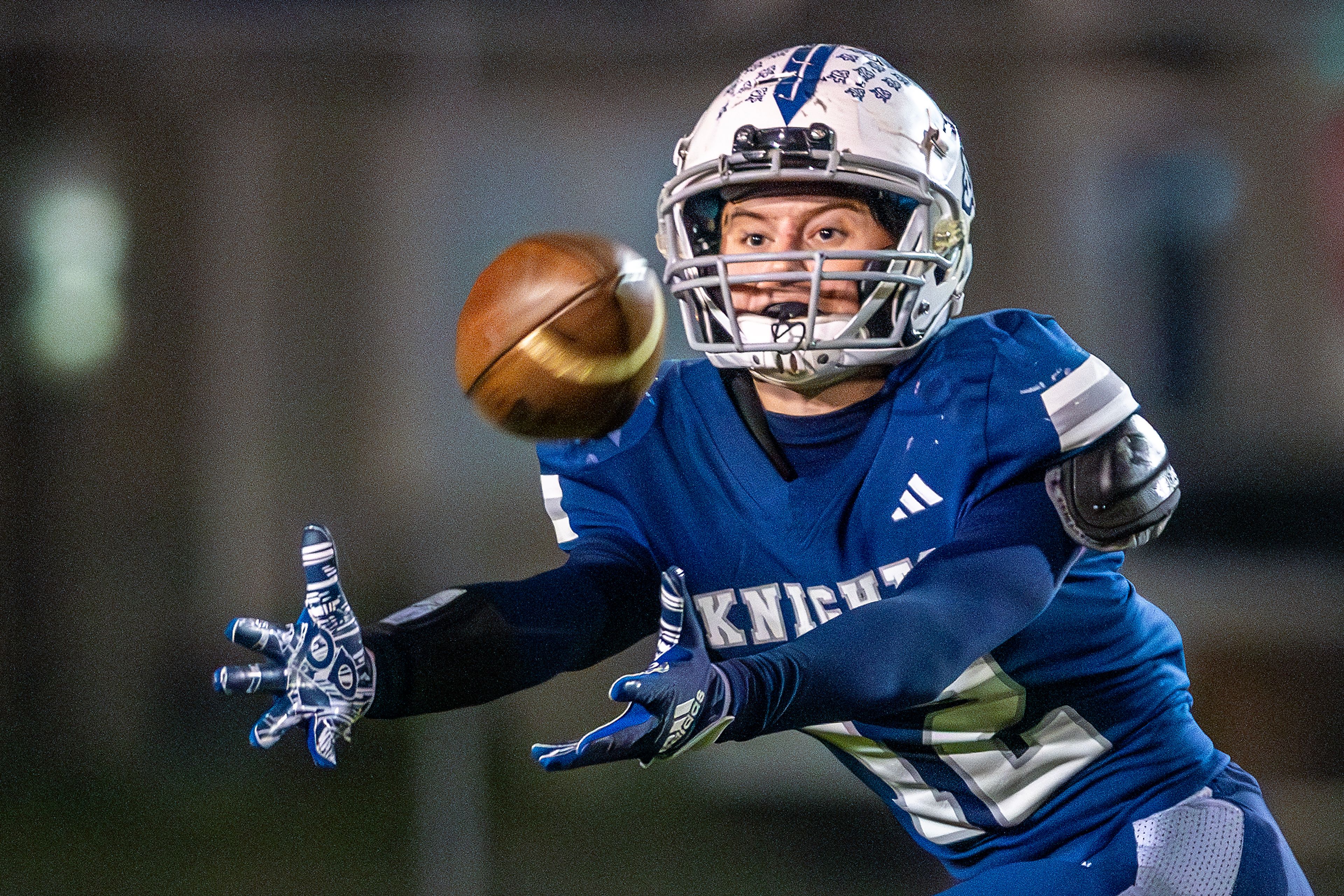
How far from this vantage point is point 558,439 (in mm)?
1657

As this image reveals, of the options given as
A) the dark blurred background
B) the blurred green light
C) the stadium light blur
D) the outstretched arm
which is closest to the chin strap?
the outstretched arm

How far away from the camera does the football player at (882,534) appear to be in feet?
4.71

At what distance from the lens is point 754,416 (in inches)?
67.9

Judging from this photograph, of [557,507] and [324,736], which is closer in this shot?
[324,736]

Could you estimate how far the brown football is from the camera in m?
1.55

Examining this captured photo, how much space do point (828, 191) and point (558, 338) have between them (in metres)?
0.44

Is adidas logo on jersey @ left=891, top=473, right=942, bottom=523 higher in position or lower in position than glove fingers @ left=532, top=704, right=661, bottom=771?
higher

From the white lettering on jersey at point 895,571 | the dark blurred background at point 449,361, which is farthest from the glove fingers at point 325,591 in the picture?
the dark blurred background at point 449,361

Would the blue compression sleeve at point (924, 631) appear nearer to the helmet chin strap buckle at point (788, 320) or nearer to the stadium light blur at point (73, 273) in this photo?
the helmet chin strap buckle at point (788, 320)

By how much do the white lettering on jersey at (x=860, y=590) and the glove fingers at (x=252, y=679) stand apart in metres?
0.69

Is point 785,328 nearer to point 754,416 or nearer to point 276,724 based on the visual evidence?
point 754,416

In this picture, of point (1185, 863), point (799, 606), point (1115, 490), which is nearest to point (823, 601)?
point (799, 606)

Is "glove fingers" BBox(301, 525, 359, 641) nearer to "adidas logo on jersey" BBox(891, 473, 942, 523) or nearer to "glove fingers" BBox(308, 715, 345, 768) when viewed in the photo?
"glove fingers" BBox(308, 715, 345, 768)

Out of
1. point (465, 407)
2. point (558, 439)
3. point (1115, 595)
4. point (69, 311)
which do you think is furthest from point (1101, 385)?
point (69, 311)
